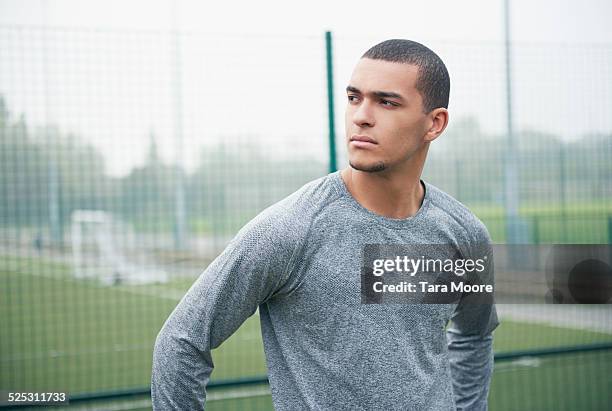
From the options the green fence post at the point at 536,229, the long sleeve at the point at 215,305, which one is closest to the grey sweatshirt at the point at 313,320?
the long sleeve at the point at 215,305

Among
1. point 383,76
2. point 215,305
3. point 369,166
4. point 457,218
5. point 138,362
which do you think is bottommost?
point 138,362

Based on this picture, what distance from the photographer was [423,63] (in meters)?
1.93

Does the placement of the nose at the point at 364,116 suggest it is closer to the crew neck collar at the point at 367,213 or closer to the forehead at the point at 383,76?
the forehead at the point at 383,76

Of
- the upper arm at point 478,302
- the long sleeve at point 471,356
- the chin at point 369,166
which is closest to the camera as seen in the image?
the chin at point 369,166

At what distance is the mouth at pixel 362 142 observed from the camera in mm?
1825

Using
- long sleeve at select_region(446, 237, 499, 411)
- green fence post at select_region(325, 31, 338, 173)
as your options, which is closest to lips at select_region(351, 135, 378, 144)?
long sleeve at select_region(446, 237, 499, 411)

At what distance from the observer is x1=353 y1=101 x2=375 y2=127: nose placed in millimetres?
1840

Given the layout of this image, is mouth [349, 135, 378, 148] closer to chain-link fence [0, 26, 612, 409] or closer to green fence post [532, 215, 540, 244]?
chain-link fence [0, 26, 612, 409]

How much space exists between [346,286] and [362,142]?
34 cm

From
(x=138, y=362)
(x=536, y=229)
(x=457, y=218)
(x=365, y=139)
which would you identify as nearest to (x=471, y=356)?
(x=457, y=218)

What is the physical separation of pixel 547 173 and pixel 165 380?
4.71 meters

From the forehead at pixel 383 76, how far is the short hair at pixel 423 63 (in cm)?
1

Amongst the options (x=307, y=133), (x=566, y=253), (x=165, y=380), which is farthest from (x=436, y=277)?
(x=307, y=133)

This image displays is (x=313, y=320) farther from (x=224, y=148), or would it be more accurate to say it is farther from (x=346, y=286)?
(x=224, y=148)
